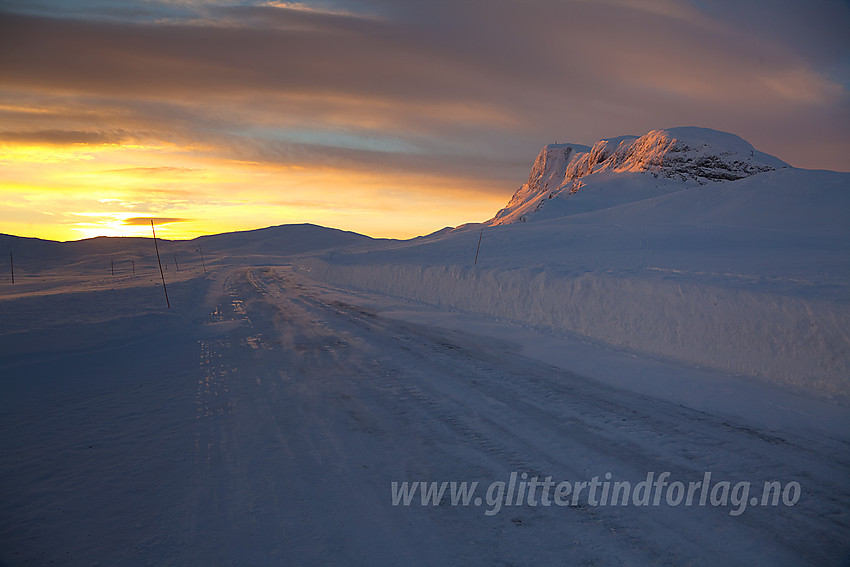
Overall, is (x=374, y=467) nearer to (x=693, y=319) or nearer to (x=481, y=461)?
(x=481, y=461)

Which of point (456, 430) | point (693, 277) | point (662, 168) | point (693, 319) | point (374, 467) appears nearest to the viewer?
point (374, 467)

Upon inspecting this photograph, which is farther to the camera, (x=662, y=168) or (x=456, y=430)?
(x=662, y=168)

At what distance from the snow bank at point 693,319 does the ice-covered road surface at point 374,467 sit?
266 cm

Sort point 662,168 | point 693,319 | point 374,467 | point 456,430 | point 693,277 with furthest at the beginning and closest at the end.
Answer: point 662,168 → point 693,277 → point 693,319 → point 456,430 → point 374,467

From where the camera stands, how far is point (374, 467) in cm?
509

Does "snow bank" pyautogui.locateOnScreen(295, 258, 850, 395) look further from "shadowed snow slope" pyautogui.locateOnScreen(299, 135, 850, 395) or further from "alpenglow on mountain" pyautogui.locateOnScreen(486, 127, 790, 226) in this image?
"alpenglow on mountain" pyautogui.locateOnScreen(486, 127, 790, 226)

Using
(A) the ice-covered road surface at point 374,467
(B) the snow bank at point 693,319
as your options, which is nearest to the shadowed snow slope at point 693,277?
(B) the snow bank at point 693,319

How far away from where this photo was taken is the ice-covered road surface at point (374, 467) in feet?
12.4

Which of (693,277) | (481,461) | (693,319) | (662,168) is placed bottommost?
(481,461)

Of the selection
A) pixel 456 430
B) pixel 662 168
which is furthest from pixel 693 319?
pixel 662 168

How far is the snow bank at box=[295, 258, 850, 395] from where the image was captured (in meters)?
7.93

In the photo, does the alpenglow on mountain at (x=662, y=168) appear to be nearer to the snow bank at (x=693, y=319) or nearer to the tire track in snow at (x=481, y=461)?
the snow bank at (x=693, y=319)

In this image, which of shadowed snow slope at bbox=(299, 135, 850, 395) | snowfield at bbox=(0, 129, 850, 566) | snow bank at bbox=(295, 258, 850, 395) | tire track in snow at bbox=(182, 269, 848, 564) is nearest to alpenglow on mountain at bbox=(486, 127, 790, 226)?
shadowed snow slope at bbox=(299, 135, 850, 395)

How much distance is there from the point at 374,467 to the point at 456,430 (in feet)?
4.38
